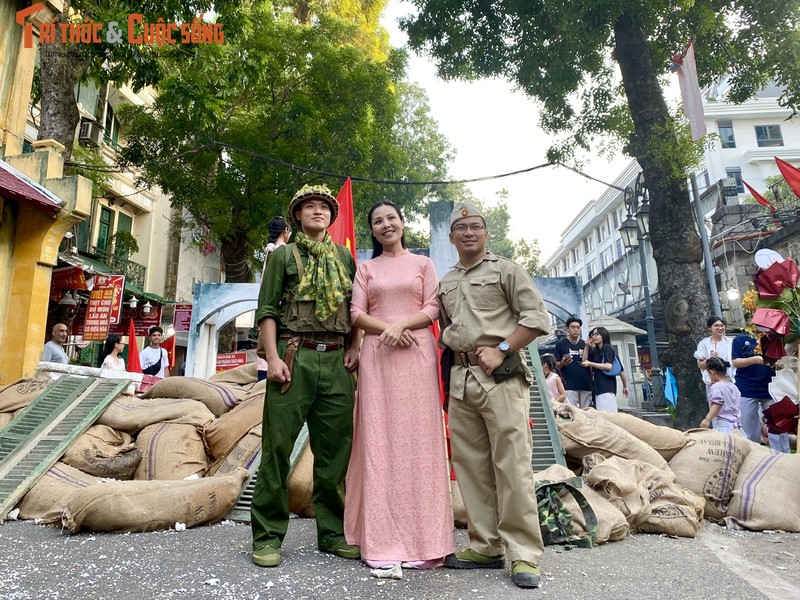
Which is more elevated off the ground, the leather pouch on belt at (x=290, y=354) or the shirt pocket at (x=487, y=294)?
the shirt pocket at (x=487, y=294)

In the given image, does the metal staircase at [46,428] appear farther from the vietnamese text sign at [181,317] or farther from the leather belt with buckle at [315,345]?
the vietnamese text sign at [181,317]

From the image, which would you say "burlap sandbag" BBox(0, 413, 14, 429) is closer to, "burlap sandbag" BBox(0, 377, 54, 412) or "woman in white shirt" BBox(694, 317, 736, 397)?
"burlap sandbag" BBox(0, 377, 54, 412)

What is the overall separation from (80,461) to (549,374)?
505 centimetres

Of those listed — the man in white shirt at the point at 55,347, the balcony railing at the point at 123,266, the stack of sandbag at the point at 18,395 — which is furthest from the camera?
the balcony railing at the point at 123,266

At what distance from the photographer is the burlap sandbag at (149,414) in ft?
15.2

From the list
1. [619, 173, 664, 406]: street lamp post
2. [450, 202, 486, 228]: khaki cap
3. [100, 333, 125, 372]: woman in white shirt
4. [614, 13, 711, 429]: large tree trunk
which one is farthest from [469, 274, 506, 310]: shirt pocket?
[619, 173, 664, 406]: street lamp post

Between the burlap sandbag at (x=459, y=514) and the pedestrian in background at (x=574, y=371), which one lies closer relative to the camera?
the burlap sandbag at (x=459, y=514)

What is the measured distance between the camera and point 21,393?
510 centimetres

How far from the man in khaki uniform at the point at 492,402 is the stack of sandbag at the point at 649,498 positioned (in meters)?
1.13

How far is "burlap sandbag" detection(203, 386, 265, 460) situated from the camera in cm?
448

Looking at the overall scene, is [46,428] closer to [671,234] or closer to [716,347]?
[716,347]

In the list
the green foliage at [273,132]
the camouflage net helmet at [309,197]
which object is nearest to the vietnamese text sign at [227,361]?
the green foliage at [273,132]

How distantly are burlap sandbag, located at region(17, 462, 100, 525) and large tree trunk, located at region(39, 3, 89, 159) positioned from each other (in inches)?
263

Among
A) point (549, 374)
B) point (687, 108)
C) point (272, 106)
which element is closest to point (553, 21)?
point (687, 108)
